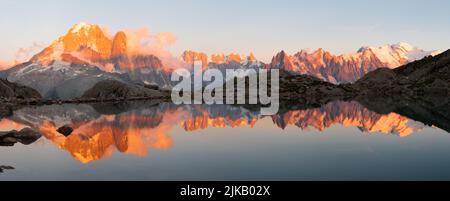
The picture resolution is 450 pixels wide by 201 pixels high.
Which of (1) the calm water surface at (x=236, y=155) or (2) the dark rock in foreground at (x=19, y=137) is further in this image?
(2) the dark rock in foreground at (x=19, y=137)

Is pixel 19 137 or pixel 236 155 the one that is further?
pixel 19 137

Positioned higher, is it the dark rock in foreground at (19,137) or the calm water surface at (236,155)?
the dark rock in foreground at (19,137)

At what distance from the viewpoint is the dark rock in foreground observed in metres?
62.9

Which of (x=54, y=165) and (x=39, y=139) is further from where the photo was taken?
(x=39, y=139)

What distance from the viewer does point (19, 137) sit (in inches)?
2633

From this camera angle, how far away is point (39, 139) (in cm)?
6669

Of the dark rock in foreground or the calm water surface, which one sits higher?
the dark rock in foreground

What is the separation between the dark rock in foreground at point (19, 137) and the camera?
62.9 meters

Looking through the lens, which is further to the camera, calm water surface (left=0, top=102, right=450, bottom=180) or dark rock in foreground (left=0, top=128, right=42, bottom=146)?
dark rock in foreground (left=0, top=128, right=42, bottom=146)

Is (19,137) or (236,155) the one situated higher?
(19,137)
